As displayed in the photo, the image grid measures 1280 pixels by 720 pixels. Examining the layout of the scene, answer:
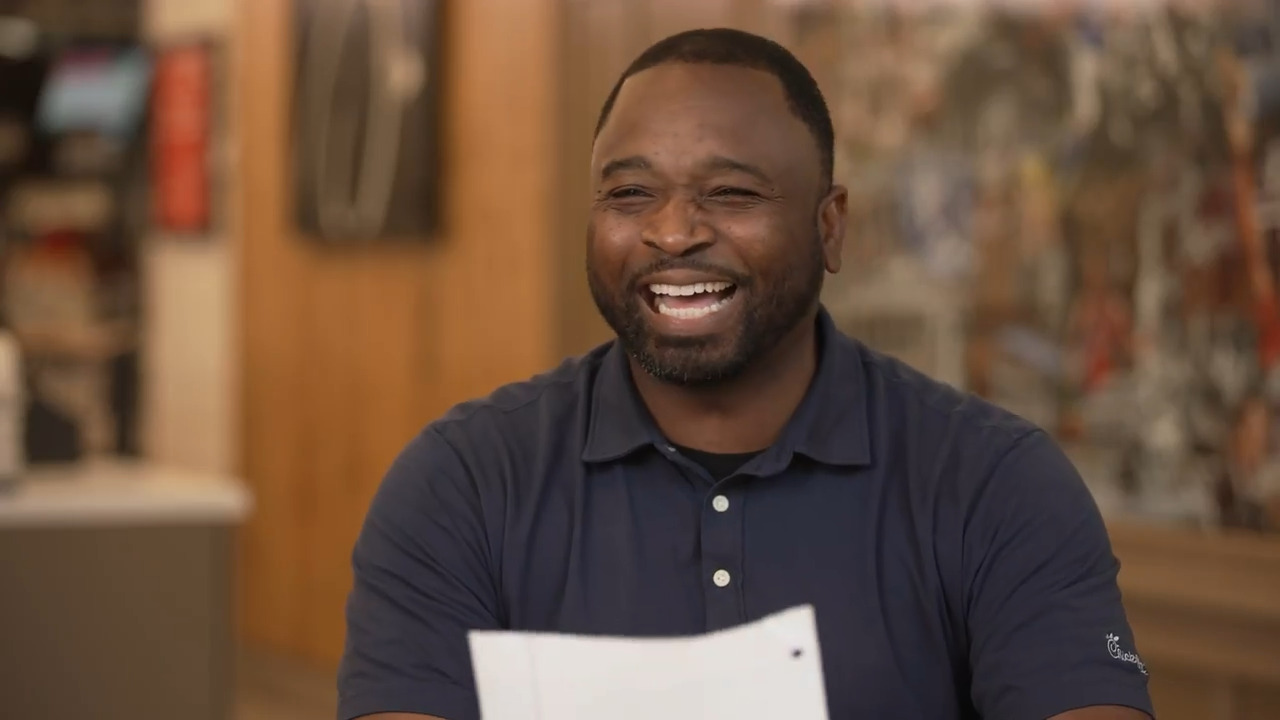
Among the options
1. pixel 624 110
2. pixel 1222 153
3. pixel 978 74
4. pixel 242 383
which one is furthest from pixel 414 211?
pixel 624 110

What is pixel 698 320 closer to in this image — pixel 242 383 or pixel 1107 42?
pixel 1107 42

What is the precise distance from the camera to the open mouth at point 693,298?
5.23 ft

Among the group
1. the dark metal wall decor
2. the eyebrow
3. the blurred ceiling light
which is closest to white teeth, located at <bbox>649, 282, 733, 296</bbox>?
the eyebrow

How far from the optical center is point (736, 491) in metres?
1.58

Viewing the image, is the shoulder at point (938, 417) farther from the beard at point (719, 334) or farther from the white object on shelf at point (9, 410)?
the white object on shelf at point (9, 410)

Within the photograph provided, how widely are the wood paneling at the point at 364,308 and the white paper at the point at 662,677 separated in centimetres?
270

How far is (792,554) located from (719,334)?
0.21 m

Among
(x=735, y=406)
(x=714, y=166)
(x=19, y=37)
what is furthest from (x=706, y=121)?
(x=19, y=37)

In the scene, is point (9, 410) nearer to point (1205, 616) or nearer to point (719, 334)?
point (719, 334)

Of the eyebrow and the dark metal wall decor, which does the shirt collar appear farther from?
the dark metal wall decor

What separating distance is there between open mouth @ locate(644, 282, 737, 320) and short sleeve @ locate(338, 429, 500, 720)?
0.24 m

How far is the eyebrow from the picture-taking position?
5.20 feet

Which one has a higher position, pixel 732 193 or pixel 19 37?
pixel 19 37

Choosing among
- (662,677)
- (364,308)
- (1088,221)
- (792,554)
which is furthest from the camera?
(364,308)
